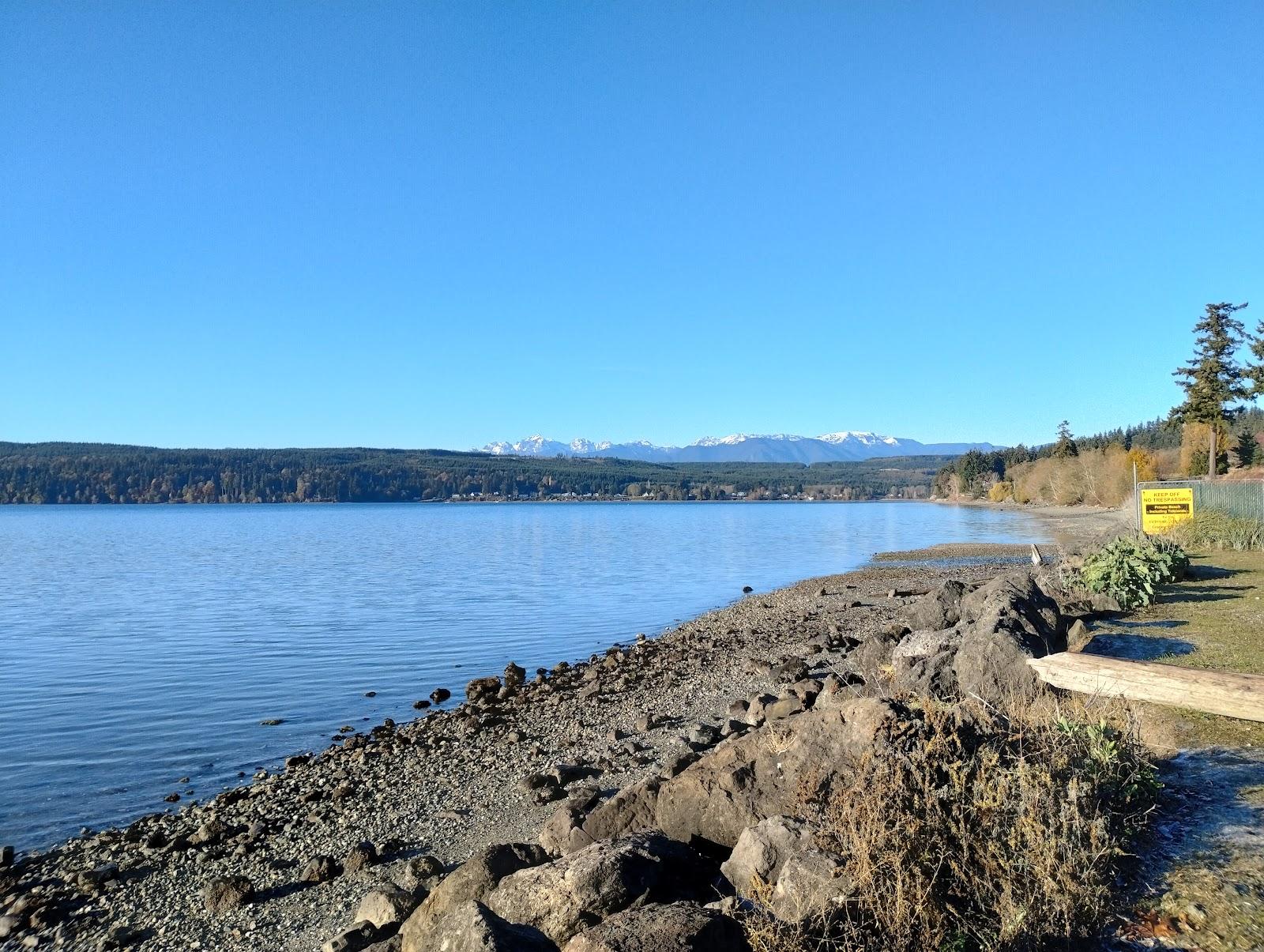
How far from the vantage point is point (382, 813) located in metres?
10.2

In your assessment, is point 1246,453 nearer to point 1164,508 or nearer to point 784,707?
point 1164,508

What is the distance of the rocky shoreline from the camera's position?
7832 millimetres

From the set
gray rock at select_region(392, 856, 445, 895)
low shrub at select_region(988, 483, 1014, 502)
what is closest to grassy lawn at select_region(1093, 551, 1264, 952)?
gray rock at select_region(392, 856, 445, 895)

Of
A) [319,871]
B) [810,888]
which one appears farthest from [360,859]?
[810,888]

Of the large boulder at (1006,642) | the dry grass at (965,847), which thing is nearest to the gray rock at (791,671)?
the large boulder at (1006,642)

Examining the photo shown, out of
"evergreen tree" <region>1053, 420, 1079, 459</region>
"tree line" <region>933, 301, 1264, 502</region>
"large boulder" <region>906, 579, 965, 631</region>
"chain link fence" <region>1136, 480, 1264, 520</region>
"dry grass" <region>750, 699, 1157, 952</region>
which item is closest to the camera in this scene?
"dry grass" <region>750, 699, 1157, 952</region>

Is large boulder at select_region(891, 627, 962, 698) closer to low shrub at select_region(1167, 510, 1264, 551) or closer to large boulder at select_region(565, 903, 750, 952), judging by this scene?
large boulder at select_region(565, 903, 750, 952)

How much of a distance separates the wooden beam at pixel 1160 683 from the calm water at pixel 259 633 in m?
10.7

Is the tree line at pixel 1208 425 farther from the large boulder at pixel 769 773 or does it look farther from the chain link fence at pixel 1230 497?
the large boulder at pixel 769 773

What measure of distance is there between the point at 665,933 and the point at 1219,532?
29459 millimetres

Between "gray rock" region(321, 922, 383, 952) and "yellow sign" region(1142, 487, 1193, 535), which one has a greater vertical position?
"yellow sign" region(1142, 487, 1193, 535)

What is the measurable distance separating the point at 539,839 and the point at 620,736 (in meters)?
5.46

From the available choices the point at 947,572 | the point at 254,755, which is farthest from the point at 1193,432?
the point at 254,755

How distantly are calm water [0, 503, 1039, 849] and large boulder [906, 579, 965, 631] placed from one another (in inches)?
345
